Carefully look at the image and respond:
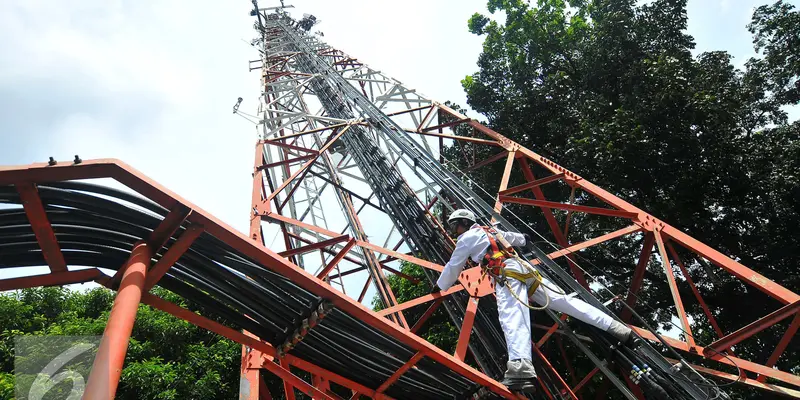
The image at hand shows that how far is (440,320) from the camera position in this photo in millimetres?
11508

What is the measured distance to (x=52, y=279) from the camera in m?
3.47

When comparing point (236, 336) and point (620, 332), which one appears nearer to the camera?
point (236, 336)

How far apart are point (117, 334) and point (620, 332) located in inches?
162

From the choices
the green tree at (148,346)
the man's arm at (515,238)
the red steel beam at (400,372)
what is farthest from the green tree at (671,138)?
the green tree at (148,346)

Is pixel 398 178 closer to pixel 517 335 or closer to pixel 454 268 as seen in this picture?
Result: pixel 454 268

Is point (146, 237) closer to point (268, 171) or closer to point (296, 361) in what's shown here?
point (296, 361)

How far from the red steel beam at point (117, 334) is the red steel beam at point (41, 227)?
19.7 inches

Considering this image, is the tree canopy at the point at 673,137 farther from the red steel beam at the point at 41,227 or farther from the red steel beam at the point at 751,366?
the red steel beam at the point at 41,227

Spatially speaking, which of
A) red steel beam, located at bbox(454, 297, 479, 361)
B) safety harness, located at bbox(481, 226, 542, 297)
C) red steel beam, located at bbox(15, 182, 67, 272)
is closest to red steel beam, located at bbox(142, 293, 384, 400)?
red steel beam, located at bbox(15, 182, 67, 272)

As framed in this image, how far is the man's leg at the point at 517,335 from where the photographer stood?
4195mm

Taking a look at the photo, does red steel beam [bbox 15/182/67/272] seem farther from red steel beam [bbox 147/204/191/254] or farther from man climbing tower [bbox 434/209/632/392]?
man climbing tower [bbox 434/209/632/392]

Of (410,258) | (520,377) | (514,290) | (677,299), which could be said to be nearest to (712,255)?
(677,299)

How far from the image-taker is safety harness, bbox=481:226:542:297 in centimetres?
477

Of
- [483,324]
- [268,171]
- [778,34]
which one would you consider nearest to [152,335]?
[268,171]
